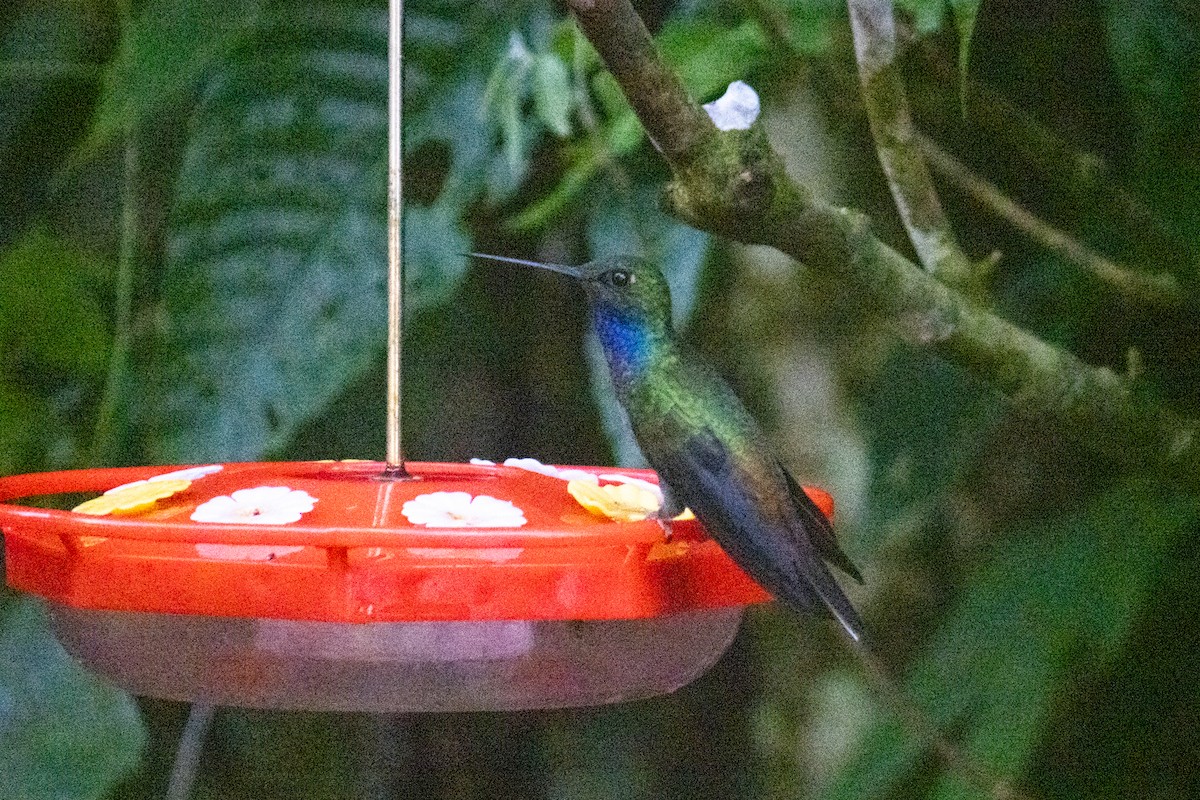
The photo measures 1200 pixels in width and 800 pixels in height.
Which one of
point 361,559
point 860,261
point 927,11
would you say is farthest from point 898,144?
point 361,559

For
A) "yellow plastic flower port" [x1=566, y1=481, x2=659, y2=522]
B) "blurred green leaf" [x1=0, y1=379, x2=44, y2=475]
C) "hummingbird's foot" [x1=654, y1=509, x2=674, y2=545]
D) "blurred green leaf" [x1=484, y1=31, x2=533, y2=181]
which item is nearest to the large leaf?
"blurred green leaf" [x1=484, y1=31, x2=533, y2=181]

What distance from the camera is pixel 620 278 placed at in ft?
Answer: 2.74

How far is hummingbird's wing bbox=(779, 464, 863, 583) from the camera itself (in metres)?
0.78

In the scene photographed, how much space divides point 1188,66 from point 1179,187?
0.36ft

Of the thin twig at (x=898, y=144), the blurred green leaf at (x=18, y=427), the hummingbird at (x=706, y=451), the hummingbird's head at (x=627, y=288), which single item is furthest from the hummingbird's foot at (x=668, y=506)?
the blurred green leaf at (x=18, y=427)

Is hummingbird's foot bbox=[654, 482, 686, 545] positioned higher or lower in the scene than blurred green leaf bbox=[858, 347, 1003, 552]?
higher

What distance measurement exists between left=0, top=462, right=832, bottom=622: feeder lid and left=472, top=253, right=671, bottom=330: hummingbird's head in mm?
166

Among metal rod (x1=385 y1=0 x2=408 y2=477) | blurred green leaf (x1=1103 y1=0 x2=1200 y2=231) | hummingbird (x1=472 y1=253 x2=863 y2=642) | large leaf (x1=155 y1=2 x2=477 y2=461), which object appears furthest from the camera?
large leaf (x1=155 y1=2 x2=477 y2=461)

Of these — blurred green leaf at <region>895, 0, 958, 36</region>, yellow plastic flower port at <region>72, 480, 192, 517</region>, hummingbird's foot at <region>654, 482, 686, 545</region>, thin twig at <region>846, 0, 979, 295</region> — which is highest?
blurred green leaf at <region>895, 0, 958, 36</region>

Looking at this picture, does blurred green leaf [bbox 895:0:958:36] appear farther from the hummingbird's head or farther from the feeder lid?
the feeder lid

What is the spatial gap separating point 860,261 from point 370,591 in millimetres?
487

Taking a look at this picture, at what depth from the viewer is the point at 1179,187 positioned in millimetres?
1206

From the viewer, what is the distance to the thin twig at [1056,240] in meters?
1.23

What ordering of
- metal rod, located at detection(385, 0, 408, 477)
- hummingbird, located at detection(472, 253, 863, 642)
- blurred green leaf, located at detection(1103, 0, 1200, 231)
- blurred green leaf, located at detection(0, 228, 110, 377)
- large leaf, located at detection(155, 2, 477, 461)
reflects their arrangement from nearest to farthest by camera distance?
hummingbird, located at detection(472, 253, 863, 642) → metal rod, located at detection(385, 0, 408, 477) → blurred green leaf, located at detection(1103, 0, 1200, 231) → large leaf, located at detection(155, 2, 477, 461) → blurred green leaf, located at detection(0, 228, 110, 377)
